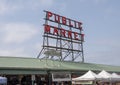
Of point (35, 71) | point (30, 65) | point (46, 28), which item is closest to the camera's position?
point (35, 71)

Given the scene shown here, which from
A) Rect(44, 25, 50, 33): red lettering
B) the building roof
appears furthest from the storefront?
Rect(44, 25, 50, 33): red lettering

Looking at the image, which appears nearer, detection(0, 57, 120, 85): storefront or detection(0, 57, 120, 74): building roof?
detection(0, 57, 120, 74): building roof

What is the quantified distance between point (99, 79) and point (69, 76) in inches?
332

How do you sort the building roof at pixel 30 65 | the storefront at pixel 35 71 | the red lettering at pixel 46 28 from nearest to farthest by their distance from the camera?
the building roof at pixel 30 65 → the storefront at pixel 35 71 → the red lettering at pixel 46 28

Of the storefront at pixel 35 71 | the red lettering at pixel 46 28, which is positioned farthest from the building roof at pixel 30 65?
the red lettering at pixel 46 28

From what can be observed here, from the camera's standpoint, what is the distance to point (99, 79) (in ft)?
102

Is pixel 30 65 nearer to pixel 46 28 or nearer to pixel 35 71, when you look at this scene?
pixel 35 71

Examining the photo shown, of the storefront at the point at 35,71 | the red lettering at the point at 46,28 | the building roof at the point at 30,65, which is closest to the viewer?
the building roof at the point at 30,65

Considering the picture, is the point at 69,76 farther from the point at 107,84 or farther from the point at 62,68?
the point at 107,84

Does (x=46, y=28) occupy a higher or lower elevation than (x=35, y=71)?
higher

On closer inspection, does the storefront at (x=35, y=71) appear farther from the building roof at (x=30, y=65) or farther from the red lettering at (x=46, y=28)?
the red lettering at (x=46, y=28)

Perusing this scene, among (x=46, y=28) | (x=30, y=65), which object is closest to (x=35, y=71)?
(x=30, y=65)

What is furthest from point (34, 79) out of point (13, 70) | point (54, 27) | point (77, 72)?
point (54, 27)

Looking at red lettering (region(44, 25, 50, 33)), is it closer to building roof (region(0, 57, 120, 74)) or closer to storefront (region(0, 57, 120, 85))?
building roof (region(0, 57, 120, 74))
